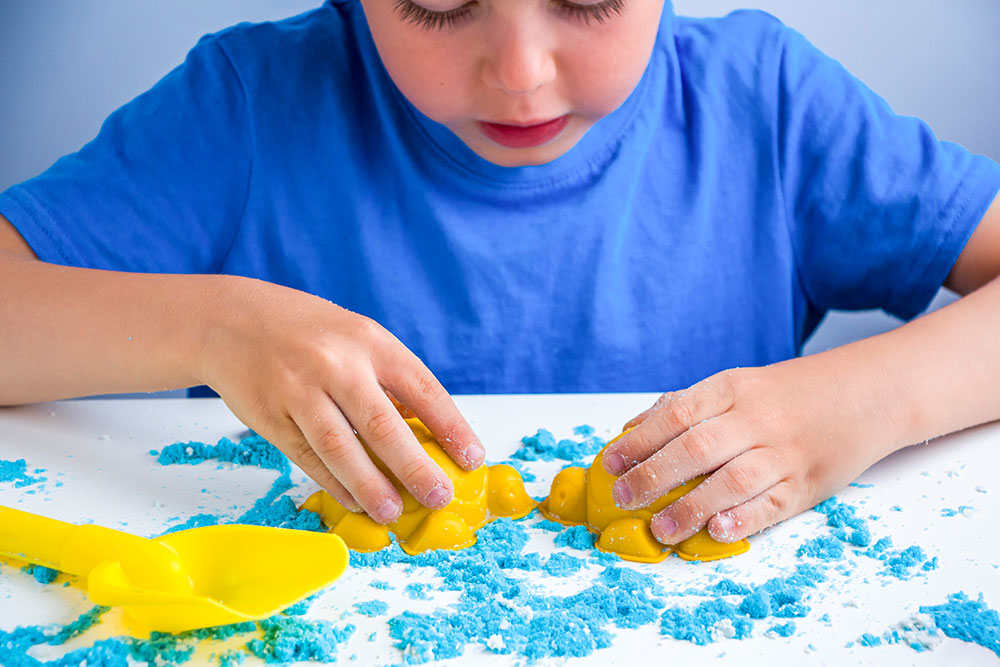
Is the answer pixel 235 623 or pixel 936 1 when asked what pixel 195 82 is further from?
pixel 936 1

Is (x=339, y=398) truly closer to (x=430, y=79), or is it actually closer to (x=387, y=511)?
(x=387, y=511)

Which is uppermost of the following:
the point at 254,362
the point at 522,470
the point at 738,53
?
the point at 738,53

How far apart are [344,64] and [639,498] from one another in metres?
0.59

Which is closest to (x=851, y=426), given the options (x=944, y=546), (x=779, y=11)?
(x=944, y=546)

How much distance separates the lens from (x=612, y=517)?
0.55m

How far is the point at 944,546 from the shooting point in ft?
1.70

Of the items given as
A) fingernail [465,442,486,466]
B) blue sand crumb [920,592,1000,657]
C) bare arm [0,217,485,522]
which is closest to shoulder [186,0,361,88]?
bare arm [0,217,485,522]

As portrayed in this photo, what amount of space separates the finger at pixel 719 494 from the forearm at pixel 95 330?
345 mm

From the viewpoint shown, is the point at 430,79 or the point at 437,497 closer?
the point at 437,497

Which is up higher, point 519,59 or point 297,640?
point 519,59

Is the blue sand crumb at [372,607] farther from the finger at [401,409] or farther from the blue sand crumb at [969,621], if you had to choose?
the blue sand crumb at [969,621]

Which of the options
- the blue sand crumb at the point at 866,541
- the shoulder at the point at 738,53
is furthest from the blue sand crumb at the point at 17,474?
the shoulder at the point at 738,53

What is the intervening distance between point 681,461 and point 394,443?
6.9 inches

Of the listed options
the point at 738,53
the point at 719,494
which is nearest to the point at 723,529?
the point at 719,494
